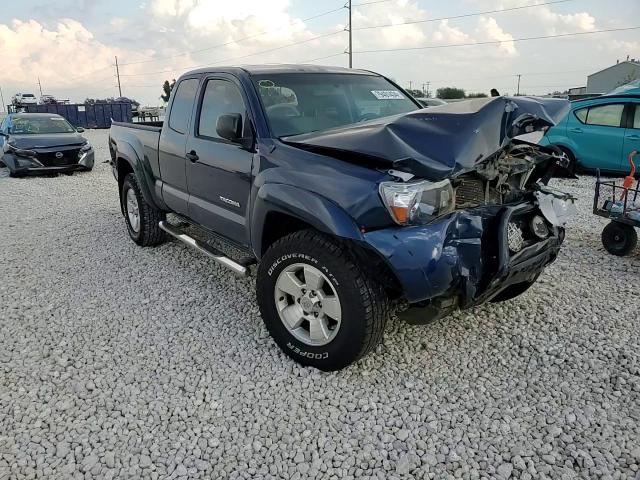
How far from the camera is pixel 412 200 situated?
2555 millimetres

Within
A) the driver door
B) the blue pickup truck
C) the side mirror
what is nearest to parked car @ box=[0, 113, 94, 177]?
the driver door

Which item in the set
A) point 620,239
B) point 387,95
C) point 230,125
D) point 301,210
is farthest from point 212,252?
point 620,239

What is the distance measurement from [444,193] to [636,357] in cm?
176

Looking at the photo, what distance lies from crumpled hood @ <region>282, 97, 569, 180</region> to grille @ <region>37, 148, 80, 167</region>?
10.5 meters

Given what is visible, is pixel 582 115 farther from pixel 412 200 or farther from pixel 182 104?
pixel 412 200

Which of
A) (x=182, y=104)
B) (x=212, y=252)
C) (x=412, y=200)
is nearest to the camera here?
(x=412, y=200)

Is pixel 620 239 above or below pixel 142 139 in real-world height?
below

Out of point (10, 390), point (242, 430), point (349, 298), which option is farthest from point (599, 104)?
point (10, 390)

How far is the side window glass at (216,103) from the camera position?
12.6 ft

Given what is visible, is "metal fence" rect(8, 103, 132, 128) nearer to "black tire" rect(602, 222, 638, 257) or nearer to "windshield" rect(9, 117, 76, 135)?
"windshield" rect(9, 117, 76, 135)

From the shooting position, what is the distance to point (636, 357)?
314 centimetres

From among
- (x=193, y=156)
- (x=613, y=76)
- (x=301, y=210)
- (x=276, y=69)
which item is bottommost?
(x=301, y=210)

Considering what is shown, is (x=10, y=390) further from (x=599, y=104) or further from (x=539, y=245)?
(x=599, y=104)

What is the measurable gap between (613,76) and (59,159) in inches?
2177
